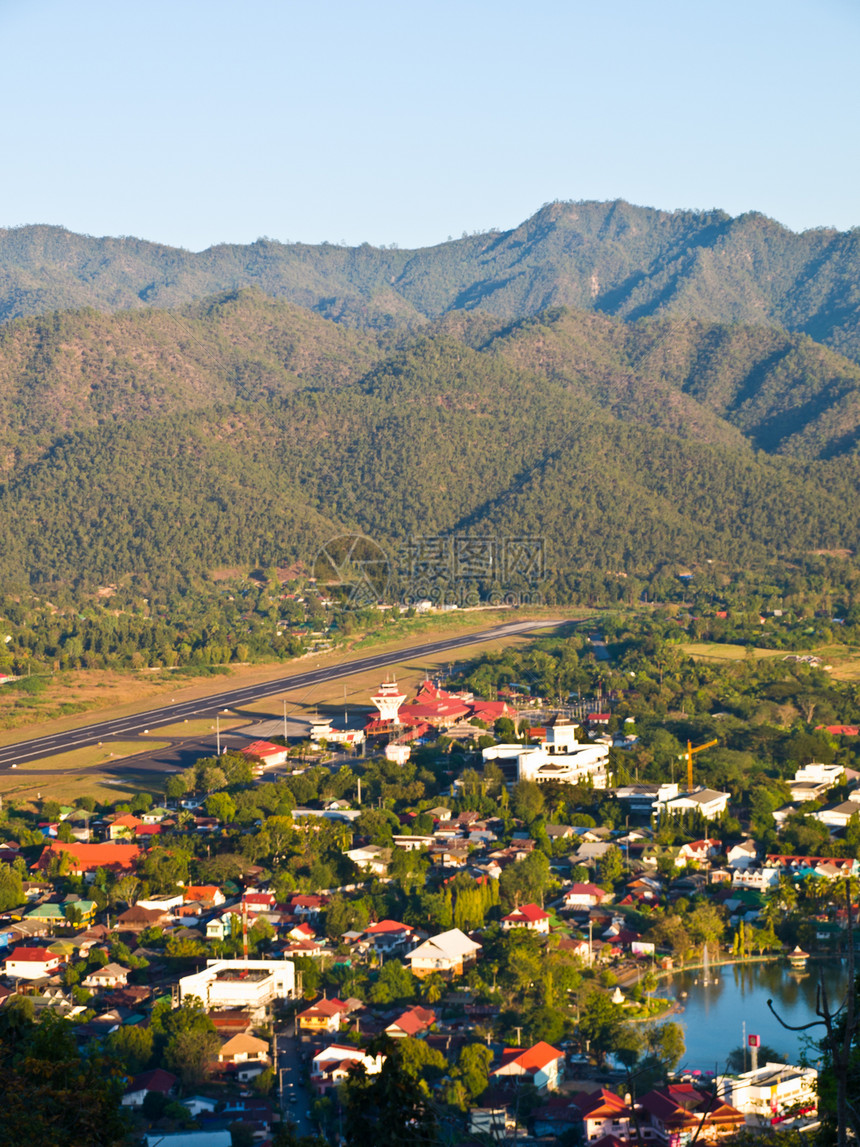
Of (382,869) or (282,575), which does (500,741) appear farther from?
(282,575)

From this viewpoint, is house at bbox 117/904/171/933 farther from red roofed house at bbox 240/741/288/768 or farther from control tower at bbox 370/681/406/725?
control tower at bbox 370/681/406/725

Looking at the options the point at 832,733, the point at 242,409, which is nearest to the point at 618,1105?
the point at 832,733

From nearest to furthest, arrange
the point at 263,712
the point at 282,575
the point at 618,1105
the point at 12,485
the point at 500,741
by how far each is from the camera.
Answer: the point at 618,1105, the point at 500,741, the point at 263,712, the point at 282,575, the point at 12,485

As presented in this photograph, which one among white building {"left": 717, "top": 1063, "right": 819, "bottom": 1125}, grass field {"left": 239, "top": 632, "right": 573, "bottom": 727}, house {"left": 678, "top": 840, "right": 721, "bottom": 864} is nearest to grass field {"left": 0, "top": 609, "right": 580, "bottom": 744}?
grass field {"left": 239, "top": 632, "right": 573, "bottom": 727}

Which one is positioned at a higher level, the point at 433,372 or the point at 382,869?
the point at 433,372

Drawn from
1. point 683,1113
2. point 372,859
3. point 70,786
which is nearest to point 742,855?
point 372,859

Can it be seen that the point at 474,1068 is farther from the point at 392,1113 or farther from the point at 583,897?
the point at 583,897

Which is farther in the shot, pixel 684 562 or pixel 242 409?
pixel 242 409
